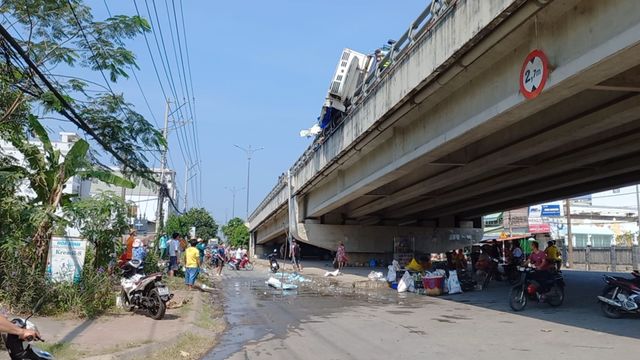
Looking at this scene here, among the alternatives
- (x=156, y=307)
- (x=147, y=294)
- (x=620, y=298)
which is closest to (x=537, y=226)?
(x=620, y=298)

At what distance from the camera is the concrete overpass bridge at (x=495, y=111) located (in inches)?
359

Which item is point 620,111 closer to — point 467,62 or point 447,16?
point 467,62

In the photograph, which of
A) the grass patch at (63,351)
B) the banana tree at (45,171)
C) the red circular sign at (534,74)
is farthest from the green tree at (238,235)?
the grass patch at (63,351)

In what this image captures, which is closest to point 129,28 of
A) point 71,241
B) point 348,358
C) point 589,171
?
point 71,241

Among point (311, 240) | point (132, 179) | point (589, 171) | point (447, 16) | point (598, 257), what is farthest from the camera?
point (598, 257)

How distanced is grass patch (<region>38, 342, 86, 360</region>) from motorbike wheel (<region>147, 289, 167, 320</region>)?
10.1ft

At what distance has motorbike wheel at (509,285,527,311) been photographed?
1387cm

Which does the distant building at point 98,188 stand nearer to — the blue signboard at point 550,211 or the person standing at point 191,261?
the person standing at point 191,261

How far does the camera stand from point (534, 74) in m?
9.94

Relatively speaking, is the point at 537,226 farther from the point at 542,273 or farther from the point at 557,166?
the point at 542,273

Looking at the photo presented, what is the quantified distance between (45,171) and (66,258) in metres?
1.99

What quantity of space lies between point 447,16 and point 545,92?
3452 mm

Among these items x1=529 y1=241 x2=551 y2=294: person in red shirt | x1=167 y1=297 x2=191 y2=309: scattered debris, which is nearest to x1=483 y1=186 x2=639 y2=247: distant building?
x1=529 y1=241 x2=551 y2=294: person in red shirt

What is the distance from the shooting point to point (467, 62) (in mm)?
11719
